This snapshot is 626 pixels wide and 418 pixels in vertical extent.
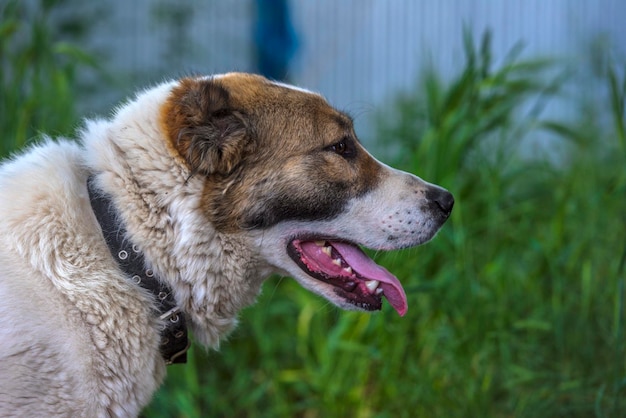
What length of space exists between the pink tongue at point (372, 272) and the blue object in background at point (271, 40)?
4992 millimetres

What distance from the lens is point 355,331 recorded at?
4293 millimetres

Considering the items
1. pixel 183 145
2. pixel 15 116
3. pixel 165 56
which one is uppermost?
pixel 183 145

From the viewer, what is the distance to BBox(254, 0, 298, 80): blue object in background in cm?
780

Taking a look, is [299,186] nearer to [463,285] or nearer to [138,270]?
[138,270]

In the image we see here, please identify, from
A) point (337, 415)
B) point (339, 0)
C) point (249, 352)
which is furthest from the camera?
point (339, 0)

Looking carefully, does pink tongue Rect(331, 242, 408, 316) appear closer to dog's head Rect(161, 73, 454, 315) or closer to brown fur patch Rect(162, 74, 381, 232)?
dog's head Rect(161, 73, 454, 315)

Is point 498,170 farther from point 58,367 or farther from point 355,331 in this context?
point 58,367

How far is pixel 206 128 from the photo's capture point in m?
2.74

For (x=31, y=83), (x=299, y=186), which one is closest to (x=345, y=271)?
→ (x=299, y=186)

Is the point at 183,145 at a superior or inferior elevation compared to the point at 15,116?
superior

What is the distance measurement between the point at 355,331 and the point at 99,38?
4.24 meters

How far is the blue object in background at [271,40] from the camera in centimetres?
780

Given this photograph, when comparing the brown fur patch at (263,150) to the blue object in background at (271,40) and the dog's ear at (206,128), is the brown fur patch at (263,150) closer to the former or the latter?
the dog's ear at (206,128)

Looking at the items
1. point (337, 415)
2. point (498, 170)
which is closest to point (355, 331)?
point (337, 415)
